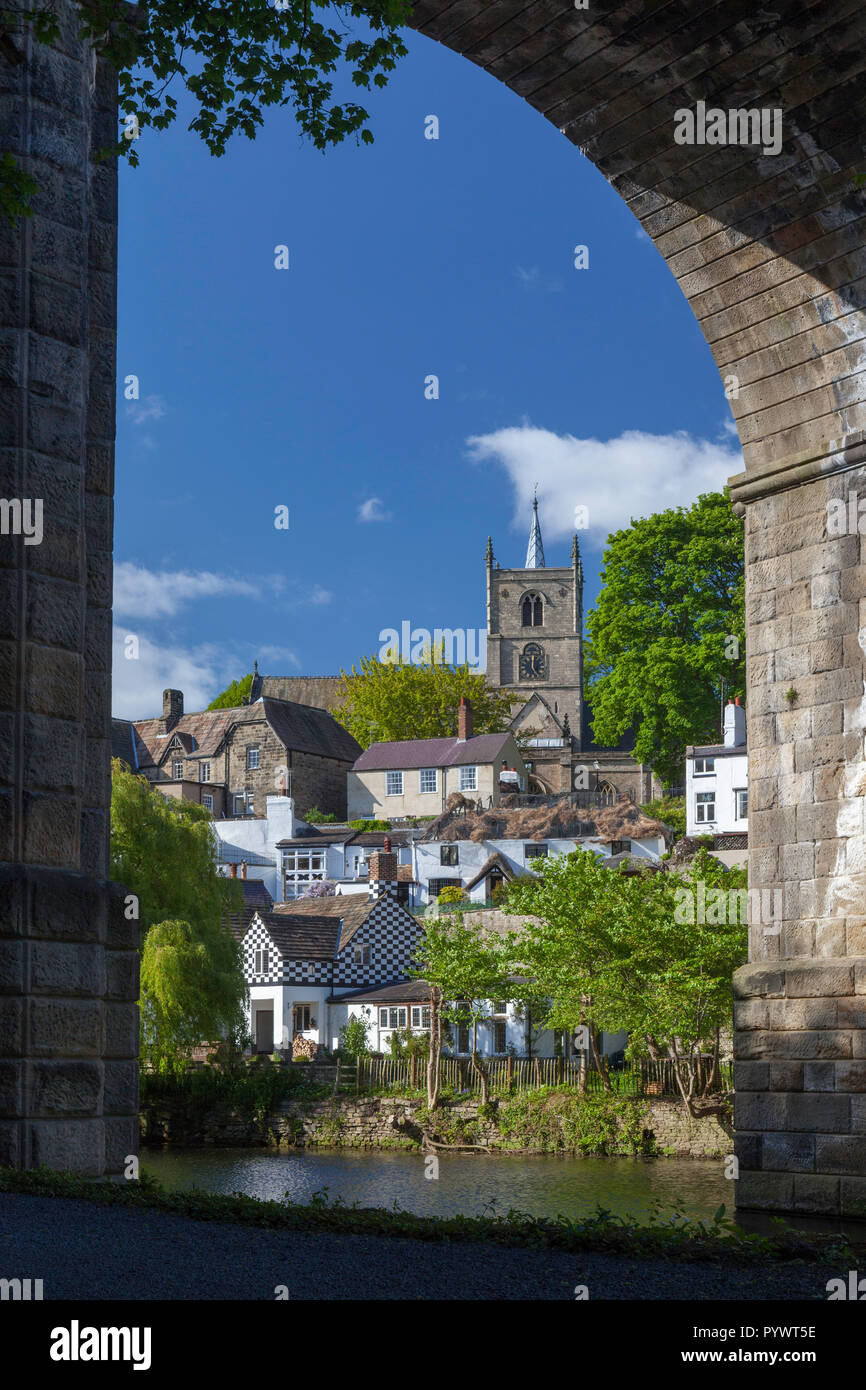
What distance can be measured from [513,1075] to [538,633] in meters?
57.9

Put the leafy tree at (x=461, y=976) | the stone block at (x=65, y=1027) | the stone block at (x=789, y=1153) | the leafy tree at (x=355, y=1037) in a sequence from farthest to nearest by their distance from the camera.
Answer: the leafy tree at (x=355, y=1037)
the leafy tree at (x=461, y=976)
the stone block at (x=789, y=1153)
the stone block at (x=65, y=1027)

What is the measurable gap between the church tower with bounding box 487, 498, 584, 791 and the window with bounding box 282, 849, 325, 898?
33.8 metres

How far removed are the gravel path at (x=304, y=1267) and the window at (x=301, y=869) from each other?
41412 millimetres

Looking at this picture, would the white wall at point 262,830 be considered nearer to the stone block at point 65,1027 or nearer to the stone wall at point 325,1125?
the stone wall at point 325,1125

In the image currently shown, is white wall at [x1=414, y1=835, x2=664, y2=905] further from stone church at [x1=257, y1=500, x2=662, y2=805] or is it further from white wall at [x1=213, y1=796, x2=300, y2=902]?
stone church at [x1=257, y1=500, x2=662, y2=805]

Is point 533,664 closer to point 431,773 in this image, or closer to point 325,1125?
point 431,773

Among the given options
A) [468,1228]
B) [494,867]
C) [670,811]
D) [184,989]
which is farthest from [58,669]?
[670,811]

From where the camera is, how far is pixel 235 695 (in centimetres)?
7138

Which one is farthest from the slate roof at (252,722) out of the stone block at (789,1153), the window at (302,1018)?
the stone block at (789,1153)

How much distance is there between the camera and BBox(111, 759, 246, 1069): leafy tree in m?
26.4

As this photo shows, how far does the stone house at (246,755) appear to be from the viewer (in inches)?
2137

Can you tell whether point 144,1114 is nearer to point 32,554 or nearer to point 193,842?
point 193,842

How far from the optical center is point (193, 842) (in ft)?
92.5
